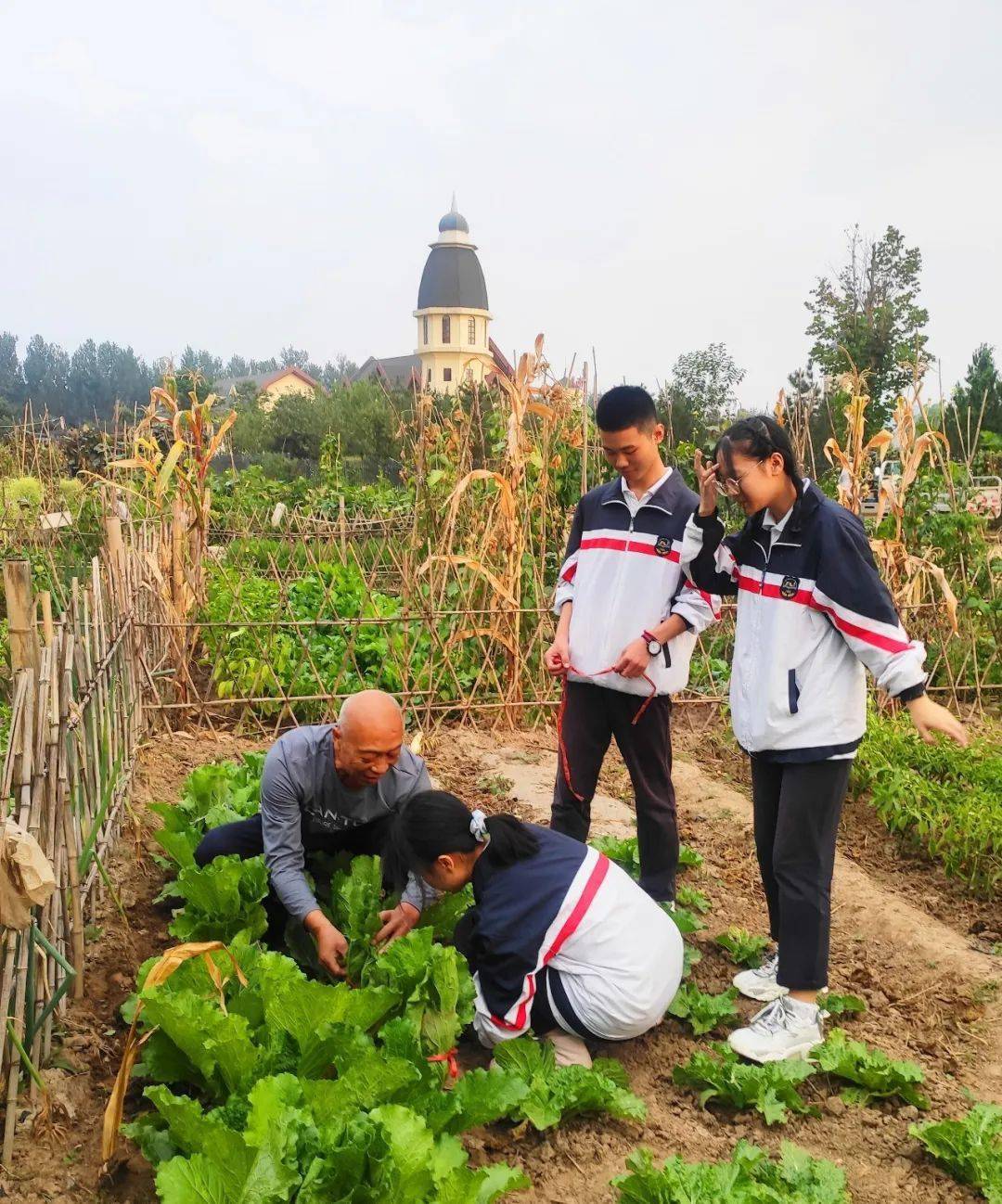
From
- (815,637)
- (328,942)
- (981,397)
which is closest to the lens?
(815,637)

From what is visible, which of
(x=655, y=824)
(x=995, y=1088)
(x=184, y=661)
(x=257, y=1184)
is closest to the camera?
(x=257, y=1184)

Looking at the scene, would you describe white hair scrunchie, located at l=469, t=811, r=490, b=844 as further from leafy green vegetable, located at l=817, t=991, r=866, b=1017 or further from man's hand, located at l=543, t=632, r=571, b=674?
leafy green vegetable, located at l=817, t=991, r=866, b=1017

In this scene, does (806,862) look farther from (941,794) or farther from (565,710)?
(941,794)

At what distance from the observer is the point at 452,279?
5525 cm

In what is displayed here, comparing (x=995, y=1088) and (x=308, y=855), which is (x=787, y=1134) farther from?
(x=308, y=855)

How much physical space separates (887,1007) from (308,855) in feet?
6.23

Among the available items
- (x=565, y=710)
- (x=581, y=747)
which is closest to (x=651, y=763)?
(x=581, y=747)

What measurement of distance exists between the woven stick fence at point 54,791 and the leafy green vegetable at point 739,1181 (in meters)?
1.32

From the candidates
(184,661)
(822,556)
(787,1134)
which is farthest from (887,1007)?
(184,661)

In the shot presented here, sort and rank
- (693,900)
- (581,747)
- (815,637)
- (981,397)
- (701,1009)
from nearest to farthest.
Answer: (815,637) → (701,1009) → (581,747) → (693,900) → (981,397)

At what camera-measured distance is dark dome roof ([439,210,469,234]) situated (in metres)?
64.5

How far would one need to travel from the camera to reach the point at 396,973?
2.55 metres

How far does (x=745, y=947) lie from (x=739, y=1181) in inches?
47.3

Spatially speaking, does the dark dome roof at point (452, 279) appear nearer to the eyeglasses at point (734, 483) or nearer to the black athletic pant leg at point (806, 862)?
the eyeglasses at point (734, 483)
